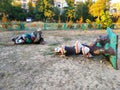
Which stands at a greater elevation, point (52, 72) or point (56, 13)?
point (56, 13)

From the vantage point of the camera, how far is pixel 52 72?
21.1 ft

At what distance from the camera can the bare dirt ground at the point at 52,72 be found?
215 inches

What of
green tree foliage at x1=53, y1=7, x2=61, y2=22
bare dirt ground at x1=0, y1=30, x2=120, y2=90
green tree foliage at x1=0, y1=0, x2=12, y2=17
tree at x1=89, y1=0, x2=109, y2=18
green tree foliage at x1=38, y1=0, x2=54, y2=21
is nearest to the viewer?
bare dirt ground at x1=0, y1=30, x2=120, y2=90

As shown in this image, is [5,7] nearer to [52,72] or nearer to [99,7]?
[99,7]

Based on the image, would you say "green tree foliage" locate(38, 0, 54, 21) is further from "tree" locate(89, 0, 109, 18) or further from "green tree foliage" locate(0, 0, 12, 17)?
"tree" locate(89, 0, 109, 18)

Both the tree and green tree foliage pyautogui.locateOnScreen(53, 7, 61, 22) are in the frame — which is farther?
green tree foliage pyautogui.locateOnScreen(53, 7, 61, 22)

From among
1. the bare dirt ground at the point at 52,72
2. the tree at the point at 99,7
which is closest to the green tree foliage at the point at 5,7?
the tree at the point at 99,7

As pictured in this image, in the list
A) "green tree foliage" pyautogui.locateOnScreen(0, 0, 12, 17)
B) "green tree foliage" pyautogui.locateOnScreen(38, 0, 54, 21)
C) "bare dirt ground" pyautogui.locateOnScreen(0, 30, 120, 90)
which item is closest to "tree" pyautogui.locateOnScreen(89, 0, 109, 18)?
"green tree foliage" pyautogui.locateOnScreen(38, 0, 54, 21)

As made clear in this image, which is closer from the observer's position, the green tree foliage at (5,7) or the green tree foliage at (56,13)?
the green tree foliage at (5,7)

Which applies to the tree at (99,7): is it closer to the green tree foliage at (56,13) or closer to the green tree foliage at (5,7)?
the green tree foliage at (56,13)

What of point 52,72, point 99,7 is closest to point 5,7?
point 99,7

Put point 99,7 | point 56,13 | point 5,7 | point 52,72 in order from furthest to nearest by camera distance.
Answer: point 56,13
point 5,7
point 99,7
point 52,72

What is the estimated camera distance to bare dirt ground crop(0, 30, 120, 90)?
5.45m

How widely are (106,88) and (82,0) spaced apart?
1225 inches
